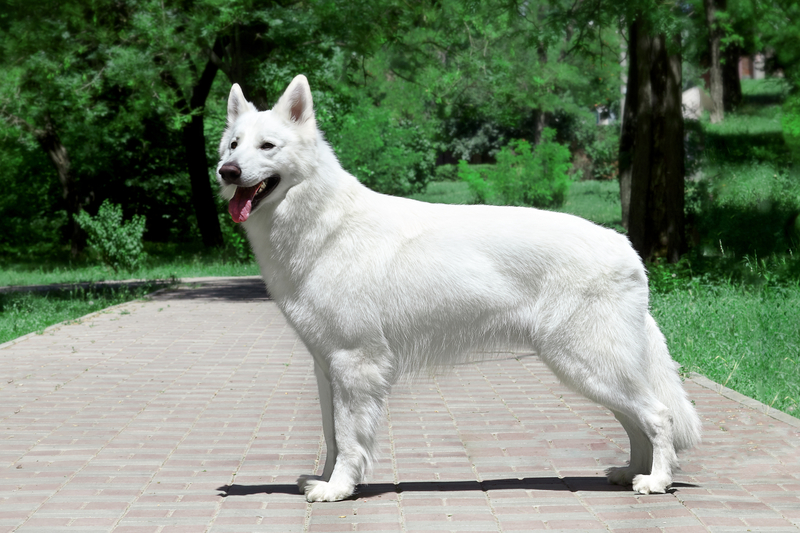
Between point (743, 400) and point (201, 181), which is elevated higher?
point (201, 181)

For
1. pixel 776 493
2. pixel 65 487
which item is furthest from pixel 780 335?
pixel 65 487

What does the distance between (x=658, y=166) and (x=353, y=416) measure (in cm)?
1023

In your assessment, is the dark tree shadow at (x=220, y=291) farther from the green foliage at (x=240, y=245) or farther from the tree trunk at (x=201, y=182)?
the tree trunk at (x=201, y=182)

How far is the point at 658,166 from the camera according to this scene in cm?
1359

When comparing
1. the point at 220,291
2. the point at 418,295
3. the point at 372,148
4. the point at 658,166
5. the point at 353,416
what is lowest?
the point at 220,291

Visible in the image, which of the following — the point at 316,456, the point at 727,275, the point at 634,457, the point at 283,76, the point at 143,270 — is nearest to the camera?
the point at 634,457

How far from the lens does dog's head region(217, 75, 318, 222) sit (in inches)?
180

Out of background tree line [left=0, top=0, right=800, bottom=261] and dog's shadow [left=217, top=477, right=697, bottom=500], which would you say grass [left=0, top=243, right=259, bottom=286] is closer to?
background tree line [left=0, top=0, right=800, bottom=261]

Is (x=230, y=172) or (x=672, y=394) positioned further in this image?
(x=672, y=394)

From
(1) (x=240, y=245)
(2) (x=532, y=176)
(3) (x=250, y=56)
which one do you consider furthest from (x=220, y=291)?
(2) (x=532, y=176)

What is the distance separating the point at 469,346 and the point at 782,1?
→ 9733 millimetres

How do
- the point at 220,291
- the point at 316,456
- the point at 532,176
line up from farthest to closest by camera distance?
the point at 532,176
the point at 220,291
the point at 316,456

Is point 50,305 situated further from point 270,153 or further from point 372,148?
point 372,148

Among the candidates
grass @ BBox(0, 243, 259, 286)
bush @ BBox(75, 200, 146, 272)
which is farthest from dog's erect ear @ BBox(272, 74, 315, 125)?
bush @ BBox(75, 200, 146, 272)
